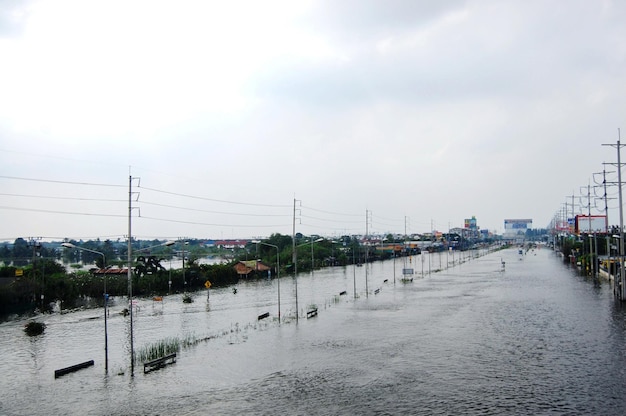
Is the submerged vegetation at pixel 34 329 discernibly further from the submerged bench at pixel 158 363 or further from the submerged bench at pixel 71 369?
the submerged bench at pixel 158 363

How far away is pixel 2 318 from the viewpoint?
40.9m

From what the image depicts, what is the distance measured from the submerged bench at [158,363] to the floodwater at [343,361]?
0.40m

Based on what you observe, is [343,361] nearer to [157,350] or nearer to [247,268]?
[157,350]

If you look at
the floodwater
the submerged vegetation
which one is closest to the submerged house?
the floodwater

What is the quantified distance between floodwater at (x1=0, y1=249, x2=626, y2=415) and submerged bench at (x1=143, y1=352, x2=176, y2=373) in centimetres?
40

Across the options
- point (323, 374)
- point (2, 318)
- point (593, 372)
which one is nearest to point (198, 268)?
point (2, 318)

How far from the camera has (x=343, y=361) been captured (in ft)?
77.2

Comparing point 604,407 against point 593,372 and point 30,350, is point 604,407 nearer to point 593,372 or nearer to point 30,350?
point 593,372

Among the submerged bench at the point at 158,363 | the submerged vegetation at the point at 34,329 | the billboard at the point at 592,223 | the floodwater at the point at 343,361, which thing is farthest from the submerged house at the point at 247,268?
the billboard at the point at 592,223

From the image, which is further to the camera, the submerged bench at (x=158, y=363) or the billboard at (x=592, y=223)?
the billboard at (x=592, y=223)

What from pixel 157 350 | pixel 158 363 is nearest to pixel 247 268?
pixel 157 350

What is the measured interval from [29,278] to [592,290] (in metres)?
52.8

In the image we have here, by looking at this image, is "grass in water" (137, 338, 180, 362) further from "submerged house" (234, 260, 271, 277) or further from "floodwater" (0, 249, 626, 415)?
"submerged house" (234, 260, 271, 277)

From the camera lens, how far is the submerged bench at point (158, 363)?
22.4m
